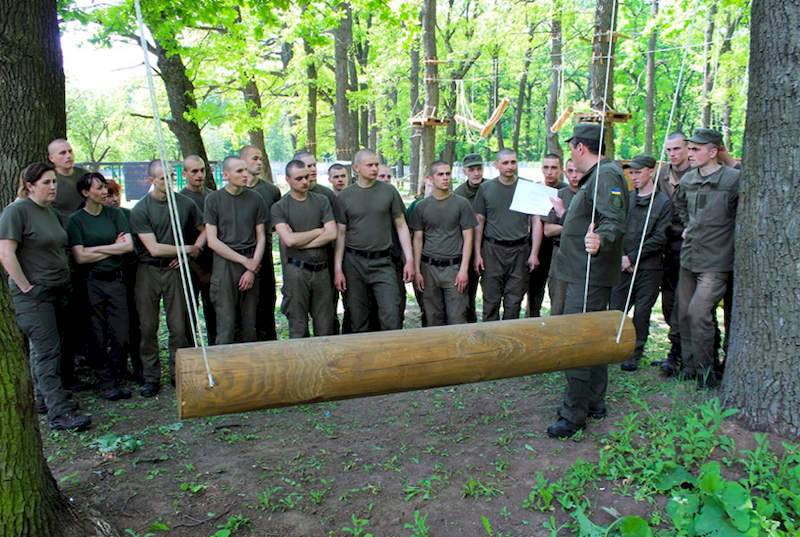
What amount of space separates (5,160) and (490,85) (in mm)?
37396

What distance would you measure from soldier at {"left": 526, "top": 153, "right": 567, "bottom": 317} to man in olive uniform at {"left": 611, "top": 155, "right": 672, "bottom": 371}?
0.94 m

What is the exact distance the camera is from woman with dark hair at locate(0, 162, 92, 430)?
435 centimetres

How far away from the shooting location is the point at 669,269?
18.6 feet

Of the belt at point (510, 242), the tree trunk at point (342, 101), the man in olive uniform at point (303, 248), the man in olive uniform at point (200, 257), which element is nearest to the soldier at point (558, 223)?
the belt at point (510, 242)

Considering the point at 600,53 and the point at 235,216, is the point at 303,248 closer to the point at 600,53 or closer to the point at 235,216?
the point at 235,216

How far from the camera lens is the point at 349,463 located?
388 centimetres

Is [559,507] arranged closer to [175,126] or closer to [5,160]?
[5,160]

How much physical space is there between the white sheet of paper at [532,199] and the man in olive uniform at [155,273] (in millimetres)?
3120

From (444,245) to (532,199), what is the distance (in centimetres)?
99

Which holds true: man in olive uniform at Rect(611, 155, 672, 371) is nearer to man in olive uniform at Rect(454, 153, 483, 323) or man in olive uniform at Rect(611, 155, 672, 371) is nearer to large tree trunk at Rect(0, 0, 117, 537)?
man in olive uniform at Rect(454, 153, 483, 323)

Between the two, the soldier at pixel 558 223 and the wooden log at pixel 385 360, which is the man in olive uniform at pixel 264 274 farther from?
the wooden log at pixel 385 360

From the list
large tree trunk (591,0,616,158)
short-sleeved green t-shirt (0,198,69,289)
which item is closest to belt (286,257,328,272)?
short-sleeved green t-shirt (0,198,69,289)

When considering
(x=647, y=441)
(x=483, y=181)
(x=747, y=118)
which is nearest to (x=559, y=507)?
(x=647, y=441)

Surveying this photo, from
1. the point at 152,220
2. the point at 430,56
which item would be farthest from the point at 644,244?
the point at 430,56
